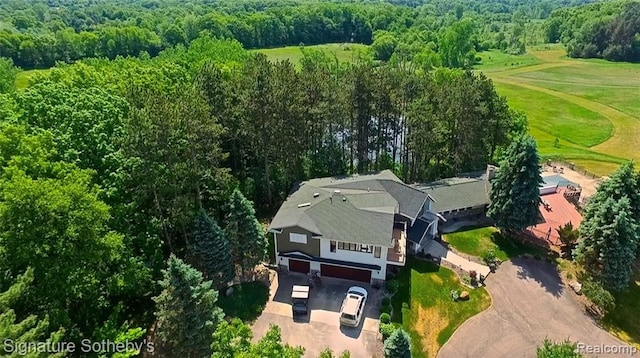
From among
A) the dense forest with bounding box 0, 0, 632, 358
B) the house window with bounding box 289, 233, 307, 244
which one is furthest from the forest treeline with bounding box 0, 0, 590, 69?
the house window with bounding box 289, 233, 307, 244

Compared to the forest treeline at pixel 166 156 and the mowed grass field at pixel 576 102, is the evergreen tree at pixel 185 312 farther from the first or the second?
the mowed grass field at pixel 576 102

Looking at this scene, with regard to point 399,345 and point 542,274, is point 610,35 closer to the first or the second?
point 542,274

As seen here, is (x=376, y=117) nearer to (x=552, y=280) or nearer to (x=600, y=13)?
(x=552, y=280)

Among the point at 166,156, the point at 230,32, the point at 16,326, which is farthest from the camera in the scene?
the point at 230,32

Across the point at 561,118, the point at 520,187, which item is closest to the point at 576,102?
the point at 561,118

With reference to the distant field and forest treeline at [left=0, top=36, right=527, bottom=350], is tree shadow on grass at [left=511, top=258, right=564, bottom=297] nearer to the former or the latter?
forest treeline at [left=0, top=36, right=527, bottom=350]

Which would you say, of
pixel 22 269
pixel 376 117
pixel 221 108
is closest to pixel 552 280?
pixel 376 117
